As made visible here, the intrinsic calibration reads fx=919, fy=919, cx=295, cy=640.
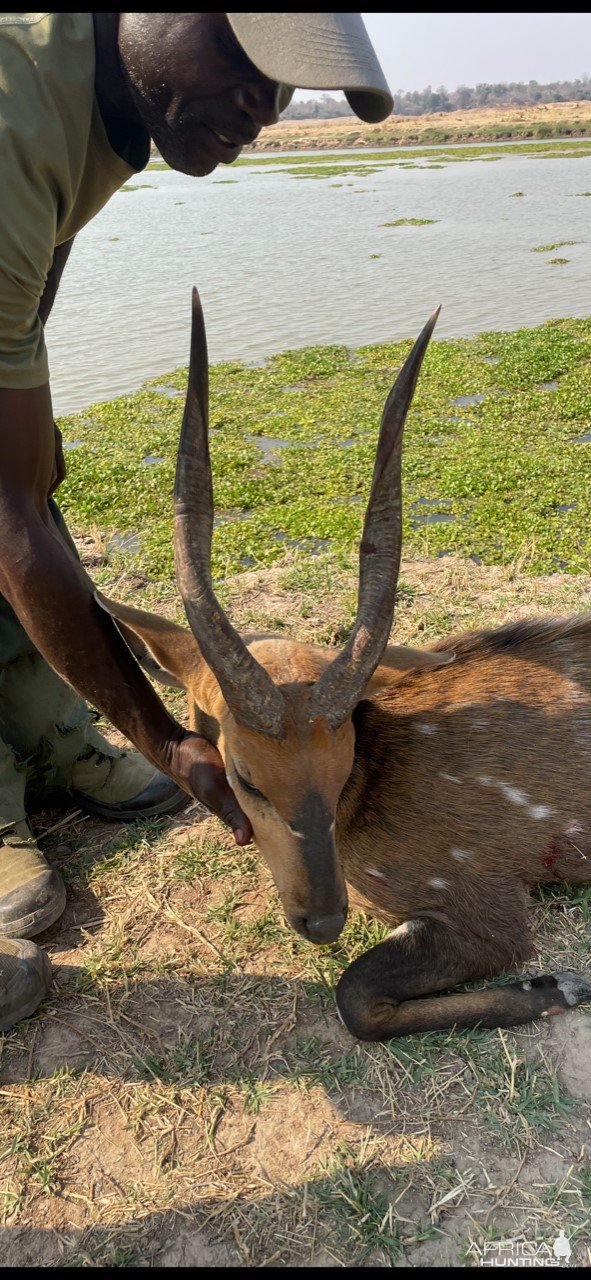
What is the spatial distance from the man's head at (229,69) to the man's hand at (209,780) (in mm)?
2192

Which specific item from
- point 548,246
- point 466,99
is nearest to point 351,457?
point 548,246

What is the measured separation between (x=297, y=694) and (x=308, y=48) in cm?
205

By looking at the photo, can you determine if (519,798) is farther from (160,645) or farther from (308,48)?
(308,48)

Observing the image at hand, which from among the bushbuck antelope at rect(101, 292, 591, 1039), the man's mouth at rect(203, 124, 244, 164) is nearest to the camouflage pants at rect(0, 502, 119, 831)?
the bushbuck antelope at rect(101, 292, 591, 1039)

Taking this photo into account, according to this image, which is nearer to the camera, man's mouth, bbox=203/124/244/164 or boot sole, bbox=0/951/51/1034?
man's mouth, bbox=203/124/244/164

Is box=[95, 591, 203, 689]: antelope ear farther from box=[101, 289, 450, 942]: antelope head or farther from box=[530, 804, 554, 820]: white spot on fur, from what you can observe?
box=[530, 804, 554, 820]: white spot on fur

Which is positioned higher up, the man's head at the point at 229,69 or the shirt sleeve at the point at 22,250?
the man's head at the point at 229,69

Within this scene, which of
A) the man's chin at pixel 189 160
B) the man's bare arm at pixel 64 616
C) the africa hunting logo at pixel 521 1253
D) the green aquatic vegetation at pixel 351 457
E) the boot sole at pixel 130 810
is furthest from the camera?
the green aquatic vegetation at pixel 351 457

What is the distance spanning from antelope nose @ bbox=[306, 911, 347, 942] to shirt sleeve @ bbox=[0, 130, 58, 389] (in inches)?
81.9

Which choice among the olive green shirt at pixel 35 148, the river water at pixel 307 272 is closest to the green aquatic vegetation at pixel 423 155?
the river water at pixel 307 272

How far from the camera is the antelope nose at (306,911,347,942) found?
125 inches

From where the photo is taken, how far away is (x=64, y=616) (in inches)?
128

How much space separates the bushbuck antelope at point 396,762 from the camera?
306cm

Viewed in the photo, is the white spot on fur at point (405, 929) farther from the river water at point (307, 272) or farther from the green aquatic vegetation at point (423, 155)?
the green aquatic vegetation at point (423, 155)
